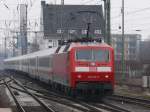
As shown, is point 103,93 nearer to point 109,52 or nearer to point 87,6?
point 109,52

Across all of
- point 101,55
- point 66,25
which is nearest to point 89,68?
point 101,55

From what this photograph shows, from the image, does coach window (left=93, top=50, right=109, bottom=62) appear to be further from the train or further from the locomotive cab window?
the locomotive cab window

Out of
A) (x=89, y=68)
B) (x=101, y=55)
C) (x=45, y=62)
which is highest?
(x=101, y=55)

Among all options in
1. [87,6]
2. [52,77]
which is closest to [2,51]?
[87,6]

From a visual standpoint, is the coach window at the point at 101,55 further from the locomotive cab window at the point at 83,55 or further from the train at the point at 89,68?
the locomotive cab window at the point at 83,55

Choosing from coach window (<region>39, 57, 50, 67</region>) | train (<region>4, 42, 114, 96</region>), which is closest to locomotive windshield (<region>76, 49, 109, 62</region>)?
train (<region>4, 42, 114, 96</region>)

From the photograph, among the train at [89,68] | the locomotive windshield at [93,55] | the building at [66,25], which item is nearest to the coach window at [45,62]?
the train at [89,68]

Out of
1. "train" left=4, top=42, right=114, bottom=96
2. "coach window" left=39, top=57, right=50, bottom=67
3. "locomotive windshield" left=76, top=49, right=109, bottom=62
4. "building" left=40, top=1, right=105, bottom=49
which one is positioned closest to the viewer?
"train" left=4, top=42, right=114, bottom=96

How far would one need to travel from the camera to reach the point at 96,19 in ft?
374

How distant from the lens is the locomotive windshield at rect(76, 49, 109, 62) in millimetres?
24641

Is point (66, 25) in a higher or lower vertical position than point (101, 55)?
higher

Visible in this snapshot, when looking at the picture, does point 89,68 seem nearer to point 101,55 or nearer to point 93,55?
point 93,55

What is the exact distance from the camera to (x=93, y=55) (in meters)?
24.8

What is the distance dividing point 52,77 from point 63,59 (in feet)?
19.3
